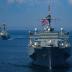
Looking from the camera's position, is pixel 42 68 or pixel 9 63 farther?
pixel 9 63

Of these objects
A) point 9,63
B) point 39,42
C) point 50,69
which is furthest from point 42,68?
point 9,63

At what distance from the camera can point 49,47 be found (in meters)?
77.1

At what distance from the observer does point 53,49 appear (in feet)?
253

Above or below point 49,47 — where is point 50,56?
below

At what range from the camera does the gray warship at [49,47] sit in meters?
77.2

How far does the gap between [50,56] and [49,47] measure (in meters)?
1.67

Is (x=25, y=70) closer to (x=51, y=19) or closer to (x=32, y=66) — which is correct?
(x=32, y=66)

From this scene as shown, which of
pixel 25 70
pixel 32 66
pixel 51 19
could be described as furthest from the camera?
pixel 51 19

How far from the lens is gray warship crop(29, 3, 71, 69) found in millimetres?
77250

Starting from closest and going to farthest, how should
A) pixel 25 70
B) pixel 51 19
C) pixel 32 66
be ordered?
pixel 25 70 < pixel 32 66 < pixel 51 19

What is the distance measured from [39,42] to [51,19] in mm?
6493

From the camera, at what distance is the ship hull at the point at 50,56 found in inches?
3031

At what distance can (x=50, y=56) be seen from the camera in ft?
252

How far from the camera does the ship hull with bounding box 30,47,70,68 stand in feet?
253
